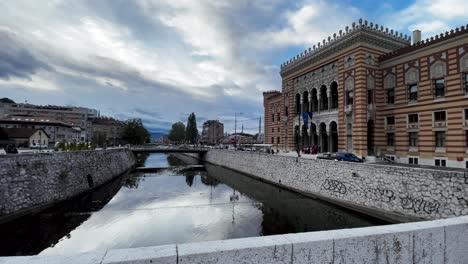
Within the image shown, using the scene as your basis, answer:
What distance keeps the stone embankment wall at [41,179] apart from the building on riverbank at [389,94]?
36770 mm

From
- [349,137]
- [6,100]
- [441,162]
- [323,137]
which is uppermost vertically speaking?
[6,100]

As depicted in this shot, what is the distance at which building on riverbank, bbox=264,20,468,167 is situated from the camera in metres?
27.7

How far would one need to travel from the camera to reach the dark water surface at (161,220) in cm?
1639

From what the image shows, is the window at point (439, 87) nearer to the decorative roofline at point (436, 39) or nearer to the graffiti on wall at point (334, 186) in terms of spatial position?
the decorative roofline at point (436, 39)

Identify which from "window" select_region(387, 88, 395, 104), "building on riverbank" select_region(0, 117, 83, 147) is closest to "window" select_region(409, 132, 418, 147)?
"window" select_region(387, 88, 395, 104)

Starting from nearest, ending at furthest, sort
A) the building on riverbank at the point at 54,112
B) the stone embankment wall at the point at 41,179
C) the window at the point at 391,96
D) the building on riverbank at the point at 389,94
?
the stone embankment wall at the point at 41,179 → the building on riverbank at the point at 389,94 → the window at the point at 391,96 → the building on riverbank at the point at 54,112

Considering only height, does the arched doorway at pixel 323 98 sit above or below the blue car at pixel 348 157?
above

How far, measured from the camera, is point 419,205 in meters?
17.3

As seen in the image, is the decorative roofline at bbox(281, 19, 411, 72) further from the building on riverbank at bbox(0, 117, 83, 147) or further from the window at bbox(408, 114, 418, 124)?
the building on riverbank at bbox(0, 117, 83, 147)

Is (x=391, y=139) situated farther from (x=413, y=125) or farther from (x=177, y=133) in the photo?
(x=177, y=133)

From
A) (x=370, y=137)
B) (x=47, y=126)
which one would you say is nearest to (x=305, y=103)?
(x=370, y=137)

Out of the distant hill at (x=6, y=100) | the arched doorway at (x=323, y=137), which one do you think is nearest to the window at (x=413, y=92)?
the arched doorway at (x=323, y=137)

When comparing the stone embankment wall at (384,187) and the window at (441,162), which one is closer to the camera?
the stone embankment wall at (384,187)

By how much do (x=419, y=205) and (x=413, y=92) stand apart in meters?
21.0
